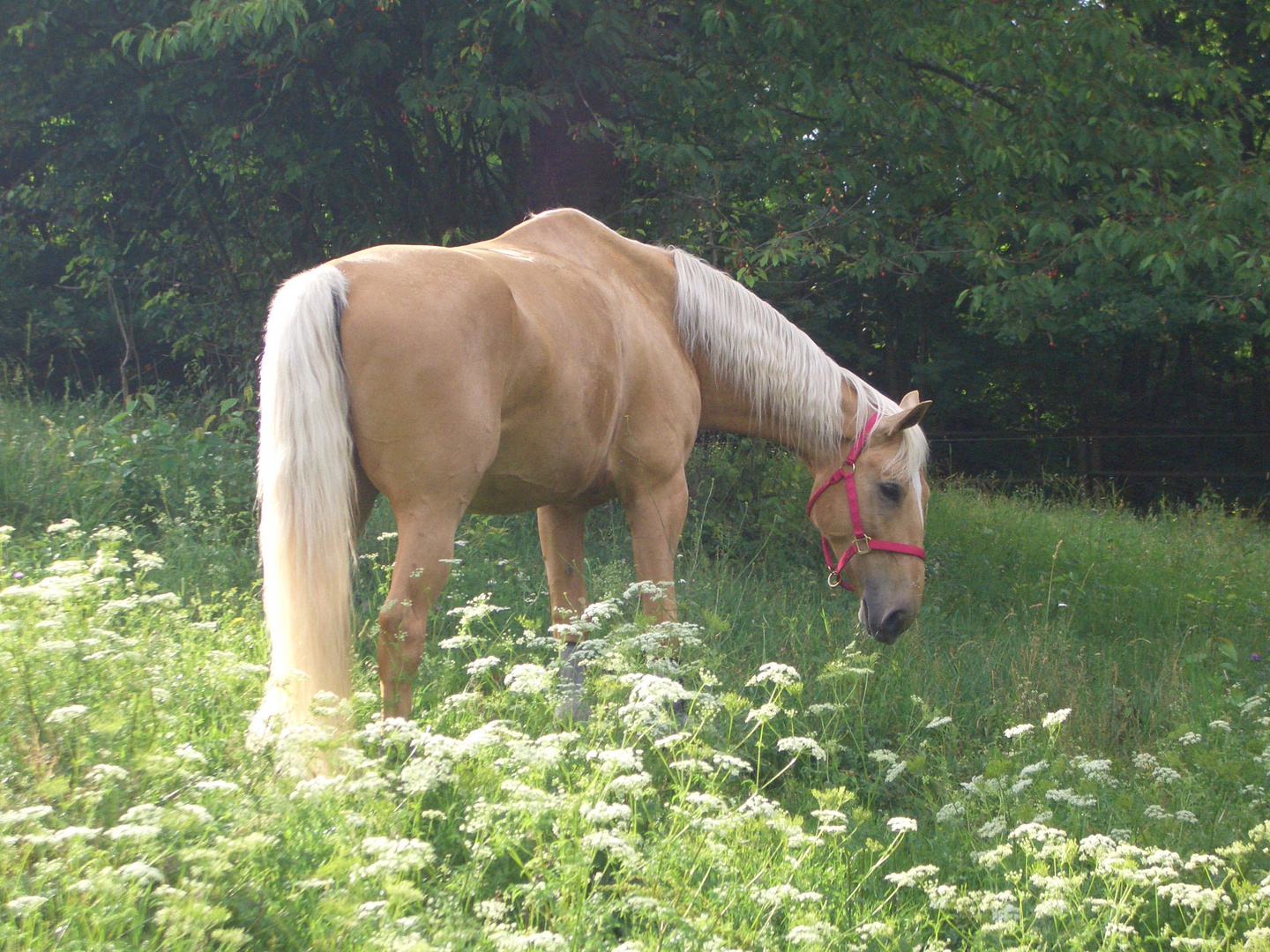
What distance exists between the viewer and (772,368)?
4.61 m

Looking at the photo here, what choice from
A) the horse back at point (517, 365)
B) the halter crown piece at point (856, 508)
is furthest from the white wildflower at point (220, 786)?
the halter crown piece at point (856, 508)

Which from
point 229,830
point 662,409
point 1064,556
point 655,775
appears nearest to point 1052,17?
point 1064,556

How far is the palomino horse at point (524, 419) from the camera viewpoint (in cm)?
267

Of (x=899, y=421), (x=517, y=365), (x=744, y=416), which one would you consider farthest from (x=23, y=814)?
(x=899, y=421)

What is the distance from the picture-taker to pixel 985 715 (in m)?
4.20

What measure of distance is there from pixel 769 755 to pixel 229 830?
2209 mm

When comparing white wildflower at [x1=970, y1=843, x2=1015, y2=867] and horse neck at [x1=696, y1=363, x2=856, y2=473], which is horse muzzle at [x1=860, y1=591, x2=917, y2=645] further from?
white wildflower at [x1=970, y1=843, x2=1015, y2=867]

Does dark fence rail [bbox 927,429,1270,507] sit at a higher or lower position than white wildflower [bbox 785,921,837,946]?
lower

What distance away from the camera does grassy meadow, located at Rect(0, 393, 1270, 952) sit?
5.82ft

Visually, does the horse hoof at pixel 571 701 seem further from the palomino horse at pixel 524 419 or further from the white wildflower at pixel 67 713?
the white wildflower at pixel 67 713

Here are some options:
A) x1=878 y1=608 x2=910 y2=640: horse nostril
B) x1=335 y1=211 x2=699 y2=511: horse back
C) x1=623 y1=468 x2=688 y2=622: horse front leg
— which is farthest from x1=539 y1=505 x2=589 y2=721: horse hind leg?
x1=878 y1=608 x2=910 y2=640: horse nostril

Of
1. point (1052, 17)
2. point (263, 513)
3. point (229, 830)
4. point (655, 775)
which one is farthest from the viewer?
point (1052, 17)

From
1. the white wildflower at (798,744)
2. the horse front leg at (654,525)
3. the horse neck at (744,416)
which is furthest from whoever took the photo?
the horse neck at (744,416)

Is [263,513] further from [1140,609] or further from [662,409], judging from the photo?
[1140,609]
